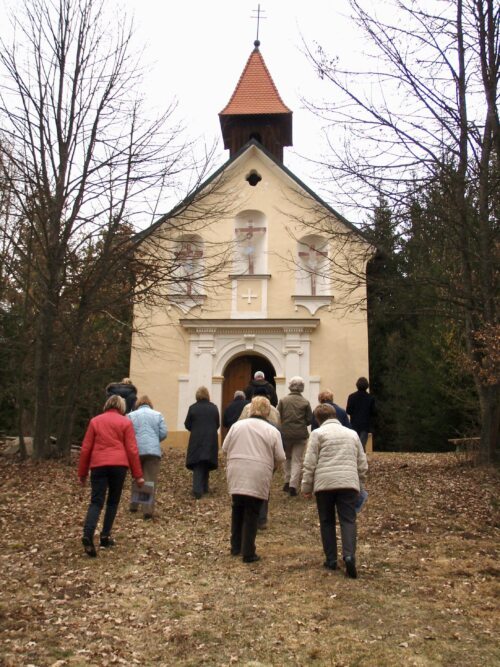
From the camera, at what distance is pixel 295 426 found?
10570 mm

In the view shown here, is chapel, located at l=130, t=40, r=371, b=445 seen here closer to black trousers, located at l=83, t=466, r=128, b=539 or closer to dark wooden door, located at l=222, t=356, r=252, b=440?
dark wooden door, located at l=222, t=356, r=252, b=440

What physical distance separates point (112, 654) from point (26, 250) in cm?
987

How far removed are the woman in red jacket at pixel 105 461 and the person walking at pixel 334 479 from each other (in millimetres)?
1920

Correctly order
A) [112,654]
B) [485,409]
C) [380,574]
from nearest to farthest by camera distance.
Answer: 1. [112,654]
2. [380,574]
3. [485,409]

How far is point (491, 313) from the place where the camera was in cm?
1151

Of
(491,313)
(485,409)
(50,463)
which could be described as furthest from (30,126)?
(485,409)

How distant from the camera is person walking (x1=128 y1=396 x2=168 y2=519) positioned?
917 cm

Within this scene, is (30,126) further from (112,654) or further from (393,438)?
(393,438)

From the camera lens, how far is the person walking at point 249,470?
23.7 ft

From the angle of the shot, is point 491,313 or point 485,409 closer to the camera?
point 491,313

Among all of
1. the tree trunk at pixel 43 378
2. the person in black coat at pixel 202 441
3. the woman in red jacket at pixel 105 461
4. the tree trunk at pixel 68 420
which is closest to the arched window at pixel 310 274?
the tree trunk at pixel 68 420

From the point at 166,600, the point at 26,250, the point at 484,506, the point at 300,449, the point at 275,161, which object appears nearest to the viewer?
the point at 166,600

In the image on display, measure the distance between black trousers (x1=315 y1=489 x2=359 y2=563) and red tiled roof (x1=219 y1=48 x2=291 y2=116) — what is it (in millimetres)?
17845

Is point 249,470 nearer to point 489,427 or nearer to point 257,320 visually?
point 489,427
